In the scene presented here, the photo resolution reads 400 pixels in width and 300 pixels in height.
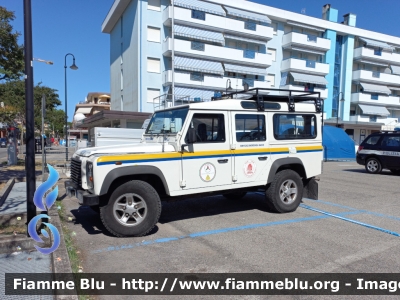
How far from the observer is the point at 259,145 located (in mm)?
6172

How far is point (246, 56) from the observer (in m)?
32.8

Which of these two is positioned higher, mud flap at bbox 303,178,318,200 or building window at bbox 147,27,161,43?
building window at bbox 147,27,161,43

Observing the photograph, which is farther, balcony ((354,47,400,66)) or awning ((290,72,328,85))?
balcony ((354,47,400,66))

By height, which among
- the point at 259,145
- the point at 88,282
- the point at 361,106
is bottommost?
the point at 88,282

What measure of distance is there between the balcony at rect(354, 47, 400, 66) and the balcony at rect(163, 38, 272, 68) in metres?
15.0

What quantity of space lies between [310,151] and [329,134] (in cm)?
1619

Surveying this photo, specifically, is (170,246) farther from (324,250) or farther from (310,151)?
(310,151)

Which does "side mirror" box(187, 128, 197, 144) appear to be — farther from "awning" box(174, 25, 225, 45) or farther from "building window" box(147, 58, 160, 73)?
"awning" box(174, 25, 225, 45)

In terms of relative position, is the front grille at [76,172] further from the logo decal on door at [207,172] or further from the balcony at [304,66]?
the balcony at [304,66]

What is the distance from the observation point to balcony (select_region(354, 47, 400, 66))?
4088cm

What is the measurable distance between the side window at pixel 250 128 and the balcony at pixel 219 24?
2469cm

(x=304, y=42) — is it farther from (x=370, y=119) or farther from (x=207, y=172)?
(x=207, y=172)

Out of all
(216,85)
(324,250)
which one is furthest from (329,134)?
(324,250)

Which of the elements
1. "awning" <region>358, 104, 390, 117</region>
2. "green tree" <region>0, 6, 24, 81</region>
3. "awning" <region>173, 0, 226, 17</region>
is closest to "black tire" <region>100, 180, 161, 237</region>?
"green tree" <region>0, 6, 24, 81</region>
